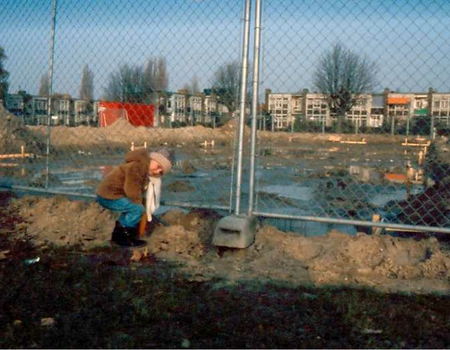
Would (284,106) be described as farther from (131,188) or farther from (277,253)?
(131,188)

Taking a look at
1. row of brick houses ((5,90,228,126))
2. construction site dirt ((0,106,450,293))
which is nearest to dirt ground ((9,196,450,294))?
construction site dirt ((0,106,450,293))

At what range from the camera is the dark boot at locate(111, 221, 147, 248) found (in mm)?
5136

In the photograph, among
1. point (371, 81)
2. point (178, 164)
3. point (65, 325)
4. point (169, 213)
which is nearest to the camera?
point (65, 325)

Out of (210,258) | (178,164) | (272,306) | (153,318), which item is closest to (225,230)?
(210,258)

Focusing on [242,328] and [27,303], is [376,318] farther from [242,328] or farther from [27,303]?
[27,303]

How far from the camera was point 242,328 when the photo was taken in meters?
3.43

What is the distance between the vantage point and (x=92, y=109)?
32.3 ft

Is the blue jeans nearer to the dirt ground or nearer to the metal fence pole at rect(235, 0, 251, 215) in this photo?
the dirt ground

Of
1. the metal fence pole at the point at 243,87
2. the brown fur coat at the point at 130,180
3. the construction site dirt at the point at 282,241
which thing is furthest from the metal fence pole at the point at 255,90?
the brown fur coat at the point at 130,180

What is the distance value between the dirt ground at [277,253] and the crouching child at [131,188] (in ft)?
0.74

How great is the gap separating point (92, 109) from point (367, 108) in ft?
19.8

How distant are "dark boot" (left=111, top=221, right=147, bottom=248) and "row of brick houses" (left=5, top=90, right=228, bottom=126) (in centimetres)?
180

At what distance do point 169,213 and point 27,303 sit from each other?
258 centimetres

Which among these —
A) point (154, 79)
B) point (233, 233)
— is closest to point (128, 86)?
point (154, 79)
